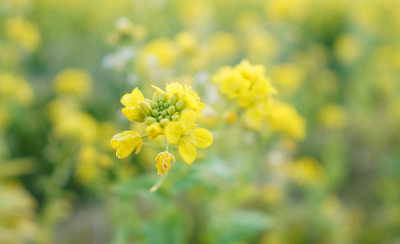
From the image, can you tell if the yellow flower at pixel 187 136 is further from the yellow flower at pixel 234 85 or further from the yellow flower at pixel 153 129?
the yellow flower at pixel 234 85

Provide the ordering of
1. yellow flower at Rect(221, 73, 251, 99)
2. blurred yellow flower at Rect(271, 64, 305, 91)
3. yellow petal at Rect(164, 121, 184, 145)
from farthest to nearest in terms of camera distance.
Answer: blurred yellow flower at Rect(271, 64, 305, 91) < yellow flower at Rect(221, 73, 251, 99) < yellow petal at Rect(164, 121, 184, 145)

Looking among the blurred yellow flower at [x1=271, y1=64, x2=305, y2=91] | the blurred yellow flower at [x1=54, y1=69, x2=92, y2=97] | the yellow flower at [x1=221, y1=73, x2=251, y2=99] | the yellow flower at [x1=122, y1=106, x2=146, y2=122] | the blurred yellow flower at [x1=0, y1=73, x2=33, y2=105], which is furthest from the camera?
the blurred yellow flower at [x1=271, y1=64, x2=305, y2=91]

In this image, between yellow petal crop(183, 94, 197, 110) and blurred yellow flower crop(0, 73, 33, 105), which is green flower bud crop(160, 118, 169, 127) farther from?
blurred yellow flower crop(0, 73, 33, 105)

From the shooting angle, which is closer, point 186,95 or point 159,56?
point 186,95

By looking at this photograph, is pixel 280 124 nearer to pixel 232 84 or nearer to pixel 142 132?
pixel 232 84

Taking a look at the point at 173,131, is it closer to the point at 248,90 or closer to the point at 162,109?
the point at 162,109

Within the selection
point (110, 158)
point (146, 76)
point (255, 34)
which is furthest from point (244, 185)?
point (255, 34)

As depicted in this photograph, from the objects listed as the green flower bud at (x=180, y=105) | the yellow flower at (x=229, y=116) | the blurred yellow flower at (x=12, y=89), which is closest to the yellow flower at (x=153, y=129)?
the green flower bud at (x=180, y=105)

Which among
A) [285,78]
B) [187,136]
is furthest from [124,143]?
[285,78]

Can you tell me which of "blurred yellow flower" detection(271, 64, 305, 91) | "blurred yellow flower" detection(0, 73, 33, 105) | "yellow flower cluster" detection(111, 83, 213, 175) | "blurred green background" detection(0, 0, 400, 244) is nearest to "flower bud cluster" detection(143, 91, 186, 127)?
"yellow flower cluster" detection(111, 83, 213, 175)
